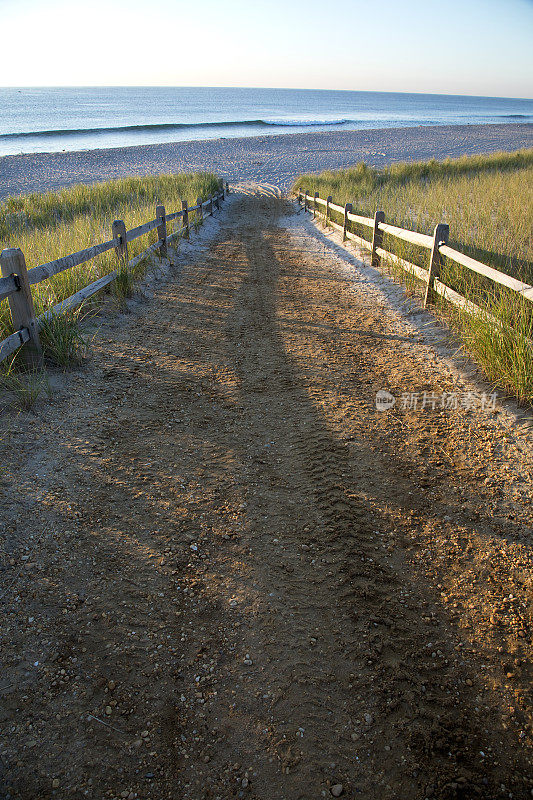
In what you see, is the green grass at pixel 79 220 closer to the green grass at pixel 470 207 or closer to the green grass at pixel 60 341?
the green grass at pixel 60 341

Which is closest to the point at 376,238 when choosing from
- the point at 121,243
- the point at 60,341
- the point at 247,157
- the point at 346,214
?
the point at 346,214

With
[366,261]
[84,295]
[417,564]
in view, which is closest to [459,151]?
[366,261]

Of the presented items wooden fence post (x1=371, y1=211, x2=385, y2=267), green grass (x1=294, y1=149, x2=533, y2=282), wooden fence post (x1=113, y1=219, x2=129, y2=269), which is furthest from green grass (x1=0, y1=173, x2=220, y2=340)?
green grass (x1=294, y1=149, x2=533, y2=282)

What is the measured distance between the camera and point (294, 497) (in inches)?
128

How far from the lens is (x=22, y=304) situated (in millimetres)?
4266

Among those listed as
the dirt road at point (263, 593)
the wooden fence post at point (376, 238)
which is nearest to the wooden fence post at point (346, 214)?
the wooden fence post at point (376, 238)

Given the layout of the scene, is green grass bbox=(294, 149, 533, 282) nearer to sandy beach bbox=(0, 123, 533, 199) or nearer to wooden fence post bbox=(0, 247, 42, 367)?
wooden fence post bbox=(0, 247, 42, 367)

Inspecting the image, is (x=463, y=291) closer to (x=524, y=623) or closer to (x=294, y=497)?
(x=294, y=497)

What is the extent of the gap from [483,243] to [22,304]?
23.3 ft

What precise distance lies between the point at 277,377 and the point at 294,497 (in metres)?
2.00

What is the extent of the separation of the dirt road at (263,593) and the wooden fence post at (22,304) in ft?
1.74

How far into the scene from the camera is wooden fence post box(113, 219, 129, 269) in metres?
7.19

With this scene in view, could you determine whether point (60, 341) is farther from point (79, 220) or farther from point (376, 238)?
point (79, 220)

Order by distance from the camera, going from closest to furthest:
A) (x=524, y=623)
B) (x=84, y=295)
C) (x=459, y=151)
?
(x=524, y=623) < (x=84, y=295) < (x=459, y=151)
